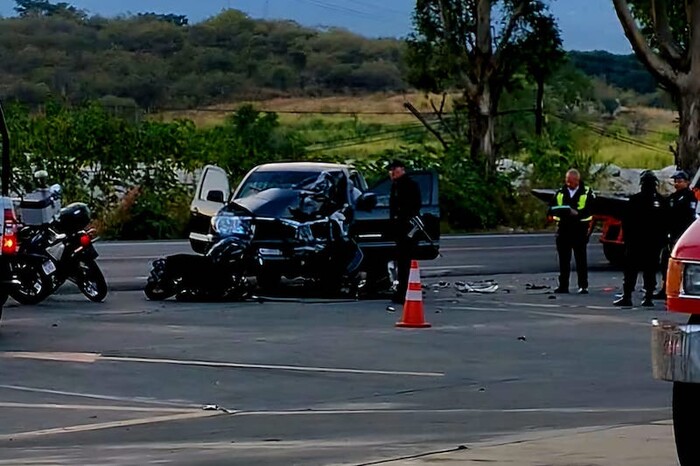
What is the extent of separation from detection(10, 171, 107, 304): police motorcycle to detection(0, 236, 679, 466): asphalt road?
286 mm

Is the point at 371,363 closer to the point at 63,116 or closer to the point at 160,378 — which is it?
the point at 160,378

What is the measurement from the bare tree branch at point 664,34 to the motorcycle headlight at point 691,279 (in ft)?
101

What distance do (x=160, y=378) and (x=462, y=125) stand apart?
123ft

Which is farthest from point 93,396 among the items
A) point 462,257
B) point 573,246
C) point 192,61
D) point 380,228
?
point 192,61

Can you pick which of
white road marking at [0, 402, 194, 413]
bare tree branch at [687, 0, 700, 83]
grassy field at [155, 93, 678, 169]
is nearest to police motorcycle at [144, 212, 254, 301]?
white road marking at [0, 402, 194, 413]

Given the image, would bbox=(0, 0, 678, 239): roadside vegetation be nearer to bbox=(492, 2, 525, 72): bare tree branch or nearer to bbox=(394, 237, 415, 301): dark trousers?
bbox=(492, 2, 525, 72): bare tree branch

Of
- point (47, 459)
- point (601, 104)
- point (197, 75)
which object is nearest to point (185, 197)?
point (47, 459)

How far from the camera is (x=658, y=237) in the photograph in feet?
68.1

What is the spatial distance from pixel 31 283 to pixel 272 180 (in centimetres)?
450

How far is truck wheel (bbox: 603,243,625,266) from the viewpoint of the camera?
27531 mm

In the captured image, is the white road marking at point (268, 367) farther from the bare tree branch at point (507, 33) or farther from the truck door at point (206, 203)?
the bare tree branch at point (507, 33)

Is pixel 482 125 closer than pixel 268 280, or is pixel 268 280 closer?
pixel 268 280

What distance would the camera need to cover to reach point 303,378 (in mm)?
13297

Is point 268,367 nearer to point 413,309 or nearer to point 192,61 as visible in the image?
point 413,309
